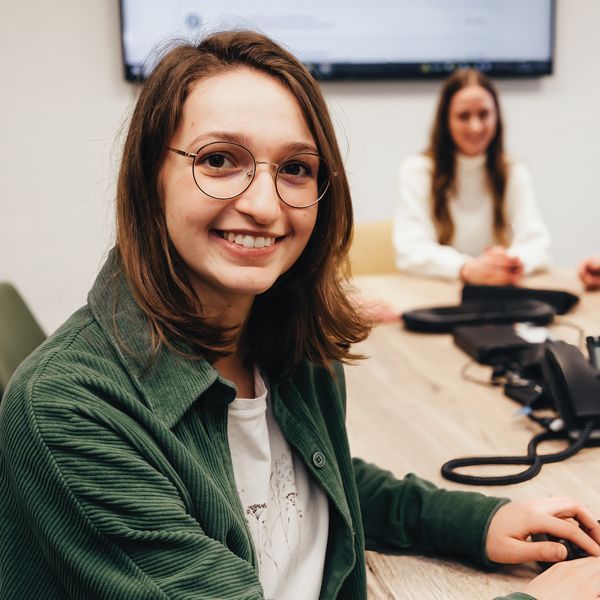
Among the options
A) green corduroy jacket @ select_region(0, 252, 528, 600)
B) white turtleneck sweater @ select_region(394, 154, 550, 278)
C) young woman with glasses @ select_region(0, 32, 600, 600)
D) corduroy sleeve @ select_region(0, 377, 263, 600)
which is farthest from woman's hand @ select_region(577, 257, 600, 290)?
corduroy sleeve @ select_region(0, 377, 263, 600)

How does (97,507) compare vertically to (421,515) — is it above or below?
above

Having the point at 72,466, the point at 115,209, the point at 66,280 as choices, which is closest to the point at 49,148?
the point at 66,280

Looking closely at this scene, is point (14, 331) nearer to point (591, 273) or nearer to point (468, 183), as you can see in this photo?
point (591, 273)

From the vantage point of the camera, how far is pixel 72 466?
2.07ft

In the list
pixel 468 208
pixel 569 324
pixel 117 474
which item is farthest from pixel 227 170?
pixel 468 208

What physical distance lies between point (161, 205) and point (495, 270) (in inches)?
62.1

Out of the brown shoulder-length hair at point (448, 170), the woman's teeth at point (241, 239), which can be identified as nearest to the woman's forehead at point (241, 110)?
the woman's teeth at point (241, 239)

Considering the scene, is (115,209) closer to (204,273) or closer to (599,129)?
(204,273)

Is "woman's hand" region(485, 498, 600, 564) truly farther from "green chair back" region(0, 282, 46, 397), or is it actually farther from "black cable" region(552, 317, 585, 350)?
"black cable" region(552, 317, 585, 350)

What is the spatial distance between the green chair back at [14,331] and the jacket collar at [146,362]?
1.55 ft

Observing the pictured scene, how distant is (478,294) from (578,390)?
2.73ft

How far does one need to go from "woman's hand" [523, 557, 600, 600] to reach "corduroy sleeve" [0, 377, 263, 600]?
31 cm

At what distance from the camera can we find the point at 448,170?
3.13m

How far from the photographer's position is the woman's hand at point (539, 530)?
2.83 feet
